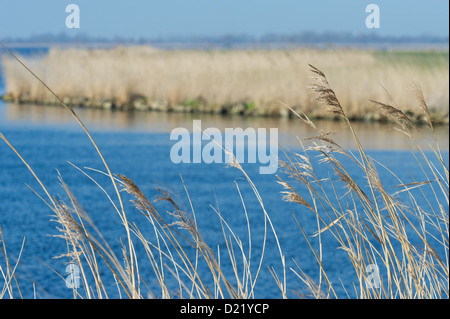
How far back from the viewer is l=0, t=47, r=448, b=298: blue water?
679cm

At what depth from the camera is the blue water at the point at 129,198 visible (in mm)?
6785

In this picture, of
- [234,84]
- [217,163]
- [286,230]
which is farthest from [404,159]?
[234,84]

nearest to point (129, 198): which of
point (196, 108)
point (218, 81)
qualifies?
point (196, 108)

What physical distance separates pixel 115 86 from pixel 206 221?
13.7 m

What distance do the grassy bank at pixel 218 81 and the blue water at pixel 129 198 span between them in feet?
17.1

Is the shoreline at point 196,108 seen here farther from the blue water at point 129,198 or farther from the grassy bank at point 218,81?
the blue water at point 129,198

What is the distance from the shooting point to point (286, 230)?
26.8ft

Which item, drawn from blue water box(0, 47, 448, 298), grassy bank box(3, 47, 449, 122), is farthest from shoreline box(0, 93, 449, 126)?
blue water box(0, 47, 448, 298)

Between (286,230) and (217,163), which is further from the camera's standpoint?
(217,163)

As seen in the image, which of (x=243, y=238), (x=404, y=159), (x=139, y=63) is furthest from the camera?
(x=139, y=63)

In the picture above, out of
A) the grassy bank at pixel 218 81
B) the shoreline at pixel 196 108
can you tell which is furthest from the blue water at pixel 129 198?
the grassy bank at pixel 218 81

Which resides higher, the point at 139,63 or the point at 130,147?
the point at 139,63
